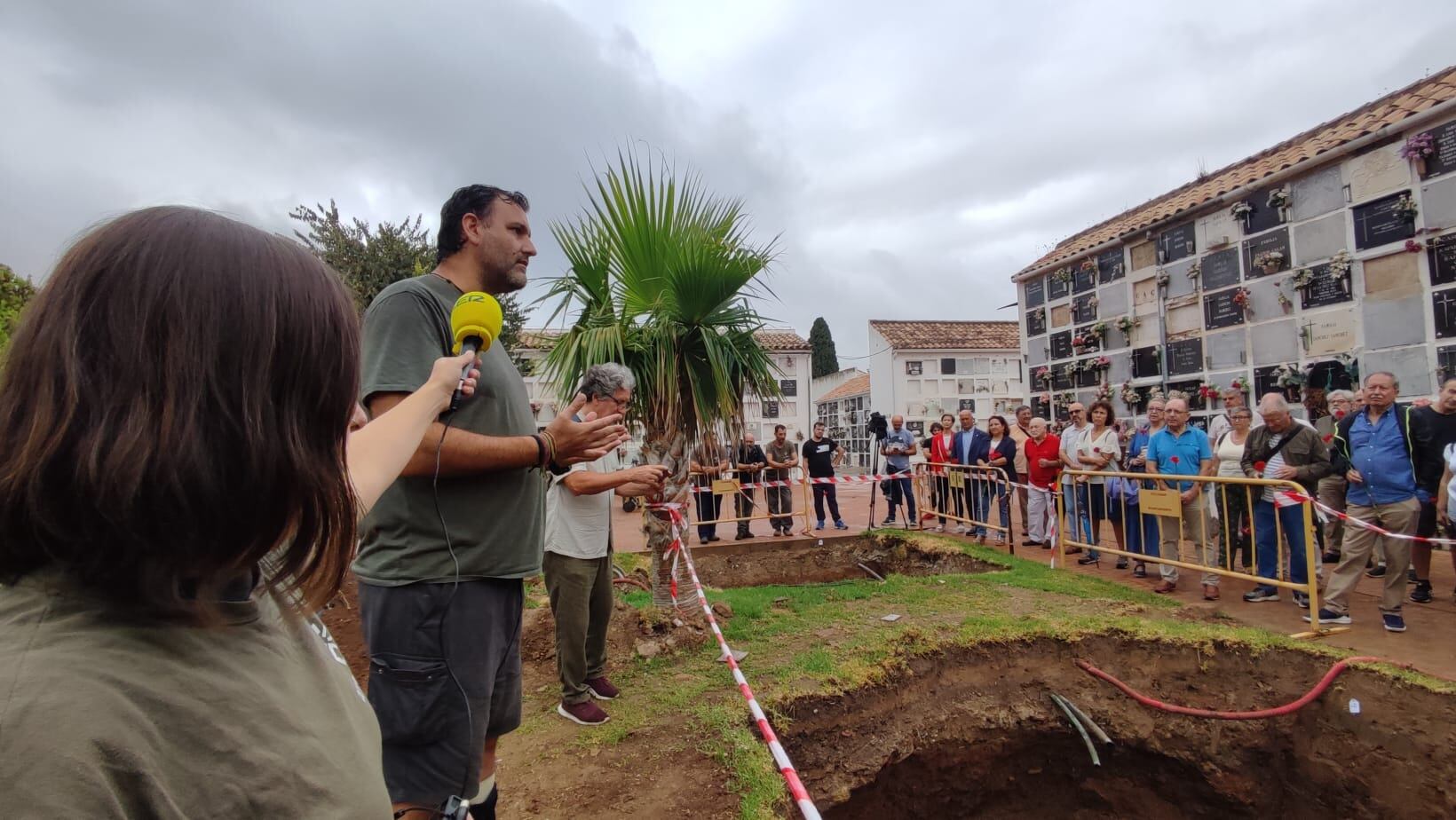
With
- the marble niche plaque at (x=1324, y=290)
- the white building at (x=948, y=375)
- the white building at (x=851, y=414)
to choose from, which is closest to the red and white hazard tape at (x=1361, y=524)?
the marble niche plaque at (x=1324, y=290)

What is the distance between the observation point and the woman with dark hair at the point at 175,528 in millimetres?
555

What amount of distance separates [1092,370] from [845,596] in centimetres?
720

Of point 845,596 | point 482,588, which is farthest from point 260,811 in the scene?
point 845,596

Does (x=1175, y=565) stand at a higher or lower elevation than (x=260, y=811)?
lower

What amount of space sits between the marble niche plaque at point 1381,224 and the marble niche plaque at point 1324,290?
37 cm

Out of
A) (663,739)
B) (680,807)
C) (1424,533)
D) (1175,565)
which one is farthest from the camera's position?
(1175,565)

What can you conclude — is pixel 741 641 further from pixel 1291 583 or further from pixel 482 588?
pixel 1291 583

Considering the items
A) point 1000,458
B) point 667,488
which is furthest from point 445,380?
point 1000,458

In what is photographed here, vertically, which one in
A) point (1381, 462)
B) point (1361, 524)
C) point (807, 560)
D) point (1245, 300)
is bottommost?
point (807, 560)

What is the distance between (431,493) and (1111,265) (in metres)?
11.4

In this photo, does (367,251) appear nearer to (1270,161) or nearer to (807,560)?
(807,560)

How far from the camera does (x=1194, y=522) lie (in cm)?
607

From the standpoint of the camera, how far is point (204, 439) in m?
0.66

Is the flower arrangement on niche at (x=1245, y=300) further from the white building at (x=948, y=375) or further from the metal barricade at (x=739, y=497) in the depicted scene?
the white building at (x=948, y=375)
